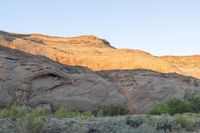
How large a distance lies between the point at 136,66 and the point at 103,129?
43461 mm

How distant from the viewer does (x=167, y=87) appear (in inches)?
1973

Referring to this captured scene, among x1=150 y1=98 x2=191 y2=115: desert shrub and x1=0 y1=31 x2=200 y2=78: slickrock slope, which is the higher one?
x1=0 y1=31 x2=200 y2=78: slickrock slope

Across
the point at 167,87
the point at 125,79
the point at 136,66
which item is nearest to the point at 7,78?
the point at 125,79

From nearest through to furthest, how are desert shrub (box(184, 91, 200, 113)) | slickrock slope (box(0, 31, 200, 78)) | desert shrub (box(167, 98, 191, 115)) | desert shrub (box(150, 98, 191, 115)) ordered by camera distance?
1. desert shrub (box(150, 98, 191, 115))
2. desert shrub (box(167, 98, 191, 115))
3. desert shrub (box(184, 91, 200, 113))
4. slickrock slope (box(0, 31, 200, 78))

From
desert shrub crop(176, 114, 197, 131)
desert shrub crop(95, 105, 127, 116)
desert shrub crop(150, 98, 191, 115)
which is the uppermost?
desert shrub crop(176, 114, 197, 131)

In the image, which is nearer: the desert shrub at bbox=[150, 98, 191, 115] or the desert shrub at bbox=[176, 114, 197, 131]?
the desert shrub at bbox=[176, 114, 197, 131]

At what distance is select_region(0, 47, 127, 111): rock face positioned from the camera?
137ft

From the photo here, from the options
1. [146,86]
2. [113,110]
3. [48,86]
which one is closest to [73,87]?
[48,86]

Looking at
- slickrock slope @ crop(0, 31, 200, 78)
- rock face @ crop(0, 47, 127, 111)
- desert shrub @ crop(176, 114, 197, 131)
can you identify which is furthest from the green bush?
slickrock slope @ crop(0, 31, 200, 78)

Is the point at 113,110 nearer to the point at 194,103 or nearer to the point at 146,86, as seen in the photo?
the point at 194,103

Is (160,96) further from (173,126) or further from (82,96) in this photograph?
(173,126)

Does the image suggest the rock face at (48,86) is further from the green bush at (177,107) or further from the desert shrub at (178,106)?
the desert shrub at (178,106)

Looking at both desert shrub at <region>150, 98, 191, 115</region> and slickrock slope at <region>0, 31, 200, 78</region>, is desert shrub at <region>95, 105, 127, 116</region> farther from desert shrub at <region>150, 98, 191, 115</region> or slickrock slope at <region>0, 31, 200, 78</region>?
slickrock slope at <region>0, 31, 200, 78</region>

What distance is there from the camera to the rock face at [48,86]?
4172 centimetres
